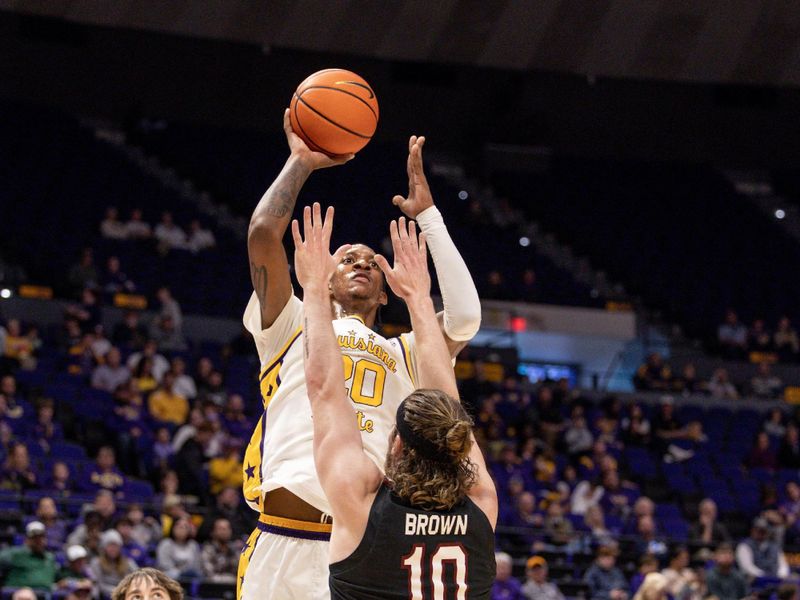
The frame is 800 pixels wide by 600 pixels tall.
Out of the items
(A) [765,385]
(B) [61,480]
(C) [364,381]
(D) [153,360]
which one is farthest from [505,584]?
(A) [765,385]

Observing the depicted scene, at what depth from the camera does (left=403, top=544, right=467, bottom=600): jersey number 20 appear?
3318mm

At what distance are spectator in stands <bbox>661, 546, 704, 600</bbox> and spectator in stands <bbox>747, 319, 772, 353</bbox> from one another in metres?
8.86

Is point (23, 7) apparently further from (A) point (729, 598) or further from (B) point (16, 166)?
(A) point (729, 598)

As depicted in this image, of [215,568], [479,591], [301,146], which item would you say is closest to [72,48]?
[215,568]

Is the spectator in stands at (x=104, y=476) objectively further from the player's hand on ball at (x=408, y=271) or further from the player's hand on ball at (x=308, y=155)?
the player's hand on ball at (x=408, y=271)

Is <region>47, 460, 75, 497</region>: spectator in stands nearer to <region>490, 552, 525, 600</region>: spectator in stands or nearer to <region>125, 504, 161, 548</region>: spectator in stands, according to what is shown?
<region>125, 504, 161, 548</region>: spectator in stands

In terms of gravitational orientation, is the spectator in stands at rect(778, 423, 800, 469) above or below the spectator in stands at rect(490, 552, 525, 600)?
above

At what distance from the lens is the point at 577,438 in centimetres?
1636

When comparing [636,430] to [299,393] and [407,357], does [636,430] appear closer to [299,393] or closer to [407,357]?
[407,357]

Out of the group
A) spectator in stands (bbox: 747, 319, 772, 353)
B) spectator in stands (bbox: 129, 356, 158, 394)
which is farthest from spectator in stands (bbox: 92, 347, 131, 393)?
spectator in stands (bbox: 747, 319, 772, 353)

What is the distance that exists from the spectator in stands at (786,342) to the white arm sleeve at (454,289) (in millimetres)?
17408

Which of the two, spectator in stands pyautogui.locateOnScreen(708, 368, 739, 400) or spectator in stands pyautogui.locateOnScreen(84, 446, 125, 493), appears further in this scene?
spectator in stands pyautogui.locateOnScreen(708, 368, 739, 400)

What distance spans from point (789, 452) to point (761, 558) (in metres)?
3.65

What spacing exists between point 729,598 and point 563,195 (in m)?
13.3
